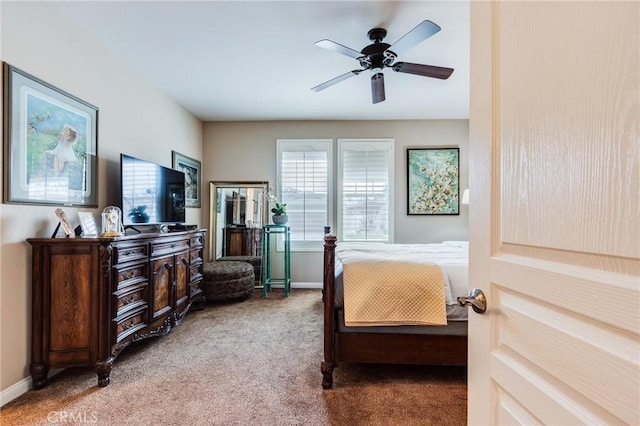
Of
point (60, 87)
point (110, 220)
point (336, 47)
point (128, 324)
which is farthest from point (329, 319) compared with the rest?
point (60, 87)

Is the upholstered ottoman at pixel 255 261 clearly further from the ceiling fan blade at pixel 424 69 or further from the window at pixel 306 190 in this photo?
the ceiling fan blade at pixel 424 69

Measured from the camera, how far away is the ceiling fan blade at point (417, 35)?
1.94 metres

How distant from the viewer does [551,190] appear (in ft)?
2.08

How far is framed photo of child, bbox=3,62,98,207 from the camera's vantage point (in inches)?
74.6

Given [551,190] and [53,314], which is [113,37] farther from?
[551,190]

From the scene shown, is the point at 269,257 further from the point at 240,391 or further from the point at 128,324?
the point at 240,391

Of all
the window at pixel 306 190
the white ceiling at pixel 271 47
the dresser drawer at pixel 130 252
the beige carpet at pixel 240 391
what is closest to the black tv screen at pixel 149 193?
the dresser drawer at pixel 130 252

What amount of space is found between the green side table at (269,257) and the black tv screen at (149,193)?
1225 mm

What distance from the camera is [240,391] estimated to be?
2.00 metres

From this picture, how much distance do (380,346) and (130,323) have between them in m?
1.78

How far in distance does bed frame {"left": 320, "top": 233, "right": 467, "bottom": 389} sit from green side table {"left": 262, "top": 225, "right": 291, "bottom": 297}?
229 cm

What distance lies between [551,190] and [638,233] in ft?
0.57

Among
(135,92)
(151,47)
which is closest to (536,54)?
(151,47)

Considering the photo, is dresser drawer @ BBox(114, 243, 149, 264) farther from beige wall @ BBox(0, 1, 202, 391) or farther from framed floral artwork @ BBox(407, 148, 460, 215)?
framed floral artwork @ BBox(407, 148, 460, 215)
